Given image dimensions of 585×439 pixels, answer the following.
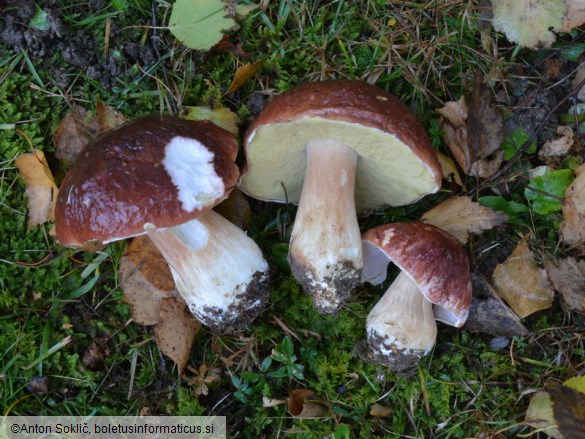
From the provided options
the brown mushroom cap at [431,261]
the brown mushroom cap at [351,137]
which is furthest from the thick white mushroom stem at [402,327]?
the brown mushroom cap at [351,137]

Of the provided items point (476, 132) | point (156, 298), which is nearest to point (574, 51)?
point (476, 132)

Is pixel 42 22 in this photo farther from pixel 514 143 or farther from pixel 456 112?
pixel 514 143

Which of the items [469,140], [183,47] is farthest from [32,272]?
[469,140]

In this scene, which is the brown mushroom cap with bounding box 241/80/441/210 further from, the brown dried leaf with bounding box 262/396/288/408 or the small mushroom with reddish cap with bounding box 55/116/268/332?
the brown dried leaf with bounding box 262/396/288/408

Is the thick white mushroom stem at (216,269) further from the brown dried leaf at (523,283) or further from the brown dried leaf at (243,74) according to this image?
the brown dried leaf at (523,283)

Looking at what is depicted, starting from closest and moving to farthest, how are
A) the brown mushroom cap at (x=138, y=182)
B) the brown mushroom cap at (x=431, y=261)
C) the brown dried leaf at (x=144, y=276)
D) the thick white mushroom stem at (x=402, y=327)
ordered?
the brown mushroom cap at (x=138, y=182)
the brown mushroom cap at (x=431, y=261)
the thick white mushroom stem at (x=402, y=327)
the brown dried leaf at (x=144, y=276)
